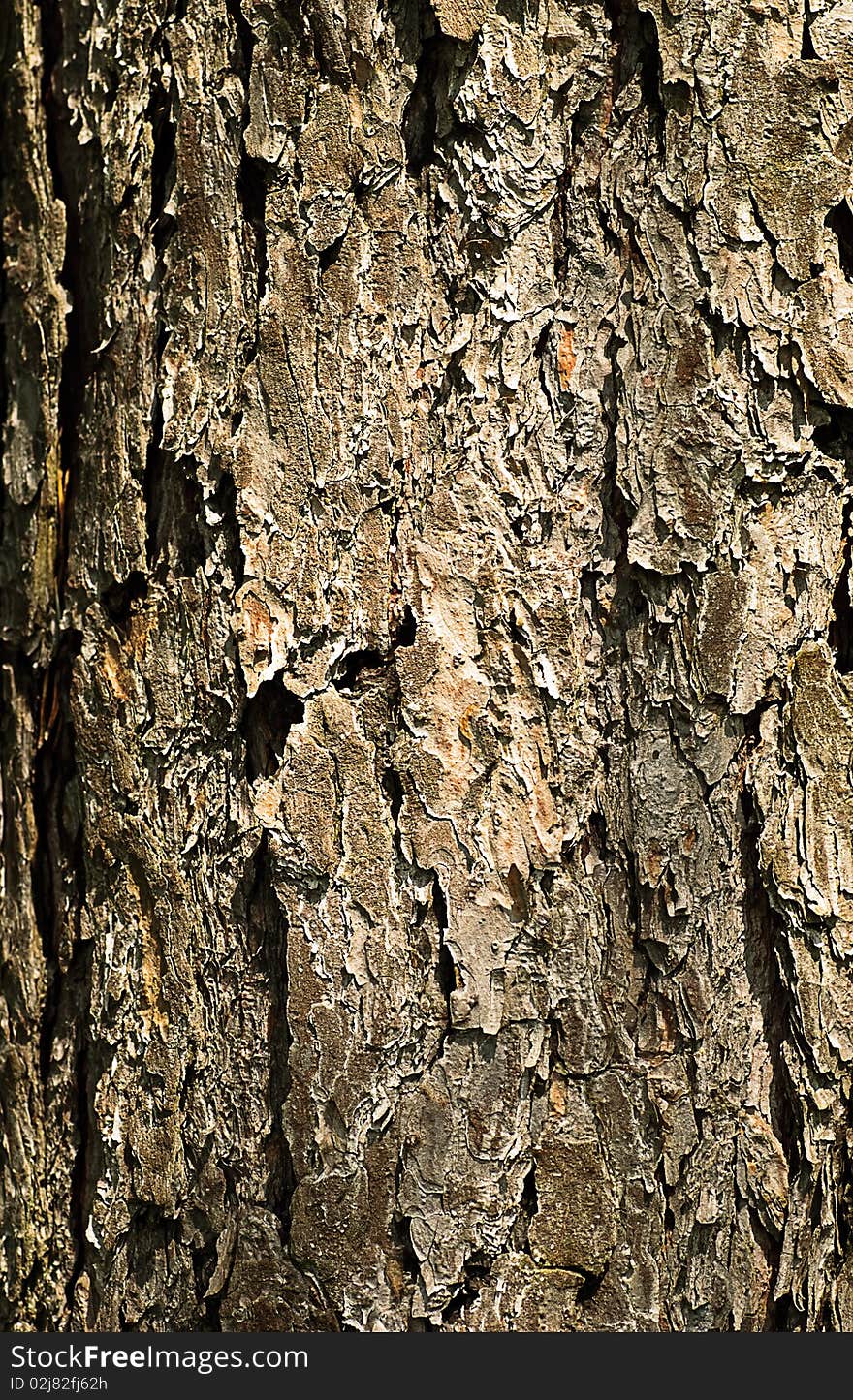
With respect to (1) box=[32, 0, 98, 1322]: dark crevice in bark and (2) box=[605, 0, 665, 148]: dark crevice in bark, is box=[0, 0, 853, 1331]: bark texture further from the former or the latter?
(1) box=[32, 0, 98, 1322]: dark crevice in bark

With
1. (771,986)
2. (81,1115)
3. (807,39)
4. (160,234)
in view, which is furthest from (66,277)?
(771,986)

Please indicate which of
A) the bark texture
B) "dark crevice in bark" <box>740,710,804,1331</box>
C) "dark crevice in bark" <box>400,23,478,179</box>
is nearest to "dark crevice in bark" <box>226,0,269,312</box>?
the bark texture

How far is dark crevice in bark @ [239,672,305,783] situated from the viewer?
1254 mm

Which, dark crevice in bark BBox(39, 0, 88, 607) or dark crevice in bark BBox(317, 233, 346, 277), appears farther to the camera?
dark crevice in bark BBox(39, 0, 88, 607)

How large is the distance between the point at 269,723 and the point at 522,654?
27 cm

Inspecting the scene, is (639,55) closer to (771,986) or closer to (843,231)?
(843,231)

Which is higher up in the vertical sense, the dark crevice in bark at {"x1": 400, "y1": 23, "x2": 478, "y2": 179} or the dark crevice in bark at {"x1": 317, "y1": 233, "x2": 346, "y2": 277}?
the dark crevice in bark at {"x1": 400, "y1": 23, "x2": 478, "y2": 179}

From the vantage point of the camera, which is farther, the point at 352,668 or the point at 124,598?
the point at 124,598

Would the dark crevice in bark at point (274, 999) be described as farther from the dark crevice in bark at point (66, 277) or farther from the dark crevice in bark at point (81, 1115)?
the dark crevice in bark at point (66, 277)

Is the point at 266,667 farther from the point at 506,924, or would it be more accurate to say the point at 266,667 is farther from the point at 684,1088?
the point at 684,1088

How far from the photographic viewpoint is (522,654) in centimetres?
123

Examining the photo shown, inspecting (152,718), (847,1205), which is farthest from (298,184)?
(847,1205)

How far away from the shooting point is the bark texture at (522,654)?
122 cm

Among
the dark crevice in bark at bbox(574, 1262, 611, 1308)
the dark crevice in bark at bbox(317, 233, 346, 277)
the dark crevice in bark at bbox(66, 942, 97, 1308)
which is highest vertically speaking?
the dark crevice in bark at bbox(317, 233, 346, 277)
